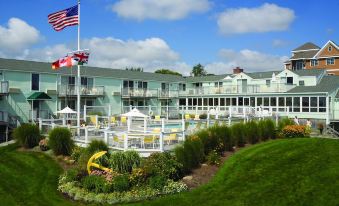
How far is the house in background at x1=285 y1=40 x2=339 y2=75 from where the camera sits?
59438mm

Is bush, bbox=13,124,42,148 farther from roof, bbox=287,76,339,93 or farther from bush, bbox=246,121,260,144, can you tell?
roof, bbox=287,76,339,93

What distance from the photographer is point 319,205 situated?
10836 mm

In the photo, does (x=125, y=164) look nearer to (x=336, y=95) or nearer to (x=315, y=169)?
(x=315, y=169)

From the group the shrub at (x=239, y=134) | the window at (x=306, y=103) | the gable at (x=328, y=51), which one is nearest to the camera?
the shrub at (x=239, y=134)

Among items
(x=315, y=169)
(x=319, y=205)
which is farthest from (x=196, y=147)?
(x=319, y=205)

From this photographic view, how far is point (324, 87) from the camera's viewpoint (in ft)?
136

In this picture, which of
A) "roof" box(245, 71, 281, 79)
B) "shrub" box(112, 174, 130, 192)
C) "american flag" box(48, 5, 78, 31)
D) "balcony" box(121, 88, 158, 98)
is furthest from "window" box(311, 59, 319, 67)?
"shrub" box(112, 174, 130, 192)

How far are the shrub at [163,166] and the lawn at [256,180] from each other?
1357 mm

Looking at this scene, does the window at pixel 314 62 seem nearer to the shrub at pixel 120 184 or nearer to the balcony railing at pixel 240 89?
the balcony railing at pixel 240 89

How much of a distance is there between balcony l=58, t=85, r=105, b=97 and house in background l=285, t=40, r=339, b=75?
1481 inches

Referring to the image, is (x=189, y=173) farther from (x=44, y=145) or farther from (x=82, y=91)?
(x=82, y=91)

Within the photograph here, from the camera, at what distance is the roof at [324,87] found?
133ft

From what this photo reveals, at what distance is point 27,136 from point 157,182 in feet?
41.7

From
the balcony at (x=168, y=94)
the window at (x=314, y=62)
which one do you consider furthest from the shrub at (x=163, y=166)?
the window at (x=314, y=62)
